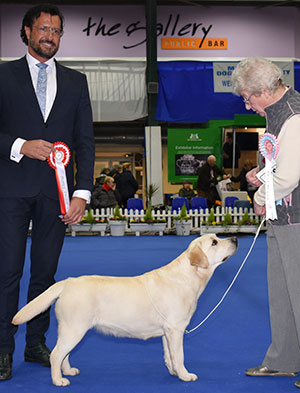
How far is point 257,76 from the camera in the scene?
2.42m

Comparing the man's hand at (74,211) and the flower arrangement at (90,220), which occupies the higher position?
the man's hand at (74,211)

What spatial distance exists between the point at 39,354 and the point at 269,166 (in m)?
1.71

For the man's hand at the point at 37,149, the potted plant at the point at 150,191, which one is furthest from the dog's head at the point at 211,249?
the potted plant at the point at 150,191

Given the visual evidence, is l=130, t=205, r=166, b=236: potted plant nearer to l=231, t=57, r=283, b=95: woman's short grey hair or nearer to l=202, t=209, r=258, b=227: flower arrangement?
l=202, t=209, r=258, b=227: flower arrangement

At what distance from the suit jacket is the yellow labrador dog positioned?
581mm

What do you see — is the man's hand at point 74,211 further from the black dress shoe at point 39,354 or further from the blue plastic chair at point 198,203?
the blue plastic chair at point 198,203

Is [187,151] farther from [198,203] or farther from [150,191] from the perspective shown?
[198,203]

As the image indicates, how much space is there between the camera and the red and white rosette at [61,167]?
271 cm

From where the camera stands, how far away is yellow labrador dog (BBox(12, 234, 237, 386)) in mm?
2508

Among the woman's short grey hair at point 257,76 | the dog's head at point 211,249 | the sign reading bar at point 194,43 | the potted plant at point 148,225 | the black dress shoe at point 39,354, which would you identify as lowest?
the black dress shoe at point 39,354

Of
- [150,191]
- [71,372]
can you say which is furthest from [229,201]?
[71,372]

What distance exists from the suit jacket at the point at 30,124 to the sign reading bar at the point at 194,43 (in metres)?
13.9

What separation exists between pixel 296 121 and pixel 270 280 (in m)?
0.91

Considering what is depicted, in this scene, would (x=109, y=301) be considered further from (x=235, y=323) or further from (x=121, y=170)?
(x=121, y=170)
